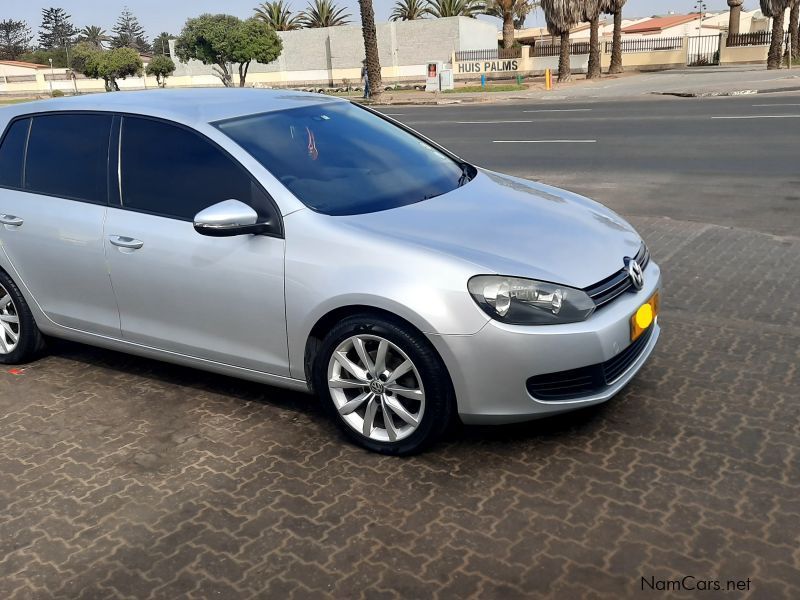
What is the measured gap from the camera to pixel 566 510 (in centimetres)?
340

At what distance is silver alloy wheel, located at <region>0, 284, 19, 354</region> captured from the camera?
16.9 feet

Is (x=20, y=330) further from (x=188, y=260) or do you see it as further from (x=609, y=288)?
(x=609, y=288)

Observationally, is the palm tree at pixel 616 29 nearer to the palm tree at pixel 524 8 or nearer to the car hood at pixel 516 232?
the palm tree at pixel 524 8

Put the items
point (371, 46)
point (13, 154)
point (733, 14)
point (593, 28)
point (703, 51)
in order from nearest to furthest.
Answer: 1. point (13, 154)
2. point (371, 46)
3. point (593, 28)
4. point (703, 51)
5. point (733, 14)

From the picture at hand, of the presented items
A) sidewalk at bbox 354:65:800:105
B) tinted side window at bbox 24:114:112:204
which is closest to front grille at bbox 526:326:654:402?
tinted side window at bbox 24:114:112:204

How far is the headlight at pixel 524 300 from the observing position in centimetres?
356

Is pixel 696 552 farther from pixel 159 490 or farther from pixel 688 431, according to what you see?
pixel 159 490

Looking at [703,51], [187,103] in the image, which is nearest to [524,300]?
[187,103]

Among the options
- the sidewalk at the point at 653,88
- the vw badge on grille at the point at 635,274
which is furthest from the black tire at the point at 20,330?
the sidewalk at the point at 653,88

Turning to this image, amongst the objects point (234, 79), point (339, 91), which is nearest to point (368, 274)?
point (339, 91)

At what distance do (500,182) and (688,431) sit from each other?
183 cm

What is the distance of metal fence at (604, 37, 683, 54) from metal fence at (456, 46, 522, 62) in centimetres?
540

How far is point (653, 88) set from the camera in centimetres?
3050

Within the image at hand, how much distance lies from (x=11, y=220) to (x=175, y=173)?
1.22 m
